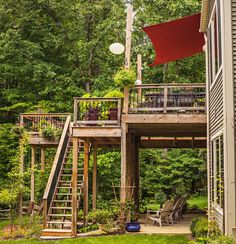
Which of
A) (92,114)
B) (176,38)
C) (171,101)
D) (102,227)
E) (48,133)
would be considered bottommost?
(102,227)

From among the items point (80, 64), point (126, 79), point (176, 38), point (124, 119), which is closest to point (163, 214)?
point (124, 119)

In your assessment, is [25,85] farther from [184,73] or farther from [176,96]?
[176,96]

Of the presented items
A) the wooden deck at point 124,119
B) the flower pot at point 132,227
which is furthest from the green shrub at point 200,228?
the wooden deck at point 124,119

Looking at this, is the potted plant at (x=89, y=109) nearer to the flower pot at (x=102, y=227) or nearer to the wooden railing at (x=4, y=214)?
the flower pot at (x=102, y=227)

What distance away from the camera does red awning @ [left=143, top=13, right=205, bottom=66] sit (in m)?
12.5

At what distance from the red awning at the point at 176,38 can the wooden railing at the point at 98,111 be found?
2.06m

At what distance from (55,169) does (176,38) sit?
532cm

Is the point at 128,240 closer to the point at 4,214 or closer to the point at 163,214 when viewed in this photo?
the point at 163,214

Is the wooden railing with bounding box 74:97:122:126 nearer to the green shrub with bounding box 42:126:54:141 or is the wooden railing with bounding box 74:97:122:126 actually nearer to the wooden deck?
the wooden deck

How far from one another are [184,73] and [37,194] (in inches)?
456

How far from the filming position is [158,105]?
13.4m

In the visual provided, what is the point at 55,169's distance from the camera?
46.4ft

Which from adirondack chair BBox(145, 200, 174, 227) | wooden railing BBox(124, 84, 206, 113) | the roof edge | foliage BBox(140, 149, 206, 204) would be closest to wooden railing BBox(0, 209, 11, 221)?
foliage BBox(140, 149, 206, 204)

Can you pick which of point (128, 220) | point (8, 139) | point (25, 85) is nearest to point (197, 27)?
point (128, 220)
